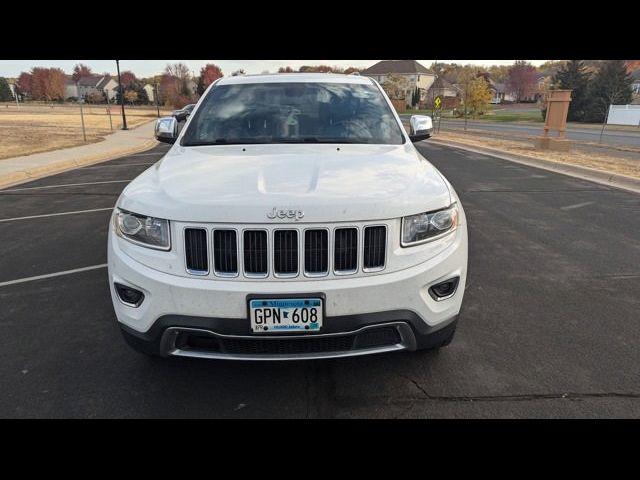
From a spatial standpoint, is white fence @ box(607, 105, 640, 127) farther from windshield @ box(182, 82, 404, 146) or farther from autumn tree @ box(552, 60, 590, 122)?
windshield @ box(182, 82, 404, 146)

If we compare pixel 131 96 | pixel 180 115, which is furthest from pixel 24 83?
pixel 180 115

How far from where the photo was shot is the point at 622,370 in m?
2.99

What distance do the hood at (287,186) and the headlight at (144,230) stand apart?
5 cm

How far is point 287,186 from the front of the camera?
2518 millimetres

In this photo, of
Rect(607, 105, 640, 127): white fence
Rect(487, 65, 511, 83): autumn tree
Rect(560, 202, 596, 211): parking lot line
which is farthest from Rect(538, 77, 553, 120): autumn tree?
Rect(487, 65, 511, 83): autumn tree

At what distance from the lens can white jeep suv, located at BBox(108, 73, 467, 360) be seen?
7.62 feet

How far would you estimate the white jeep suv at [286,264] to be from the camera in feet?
7.62

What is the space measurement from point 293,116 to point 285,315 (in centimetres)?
206

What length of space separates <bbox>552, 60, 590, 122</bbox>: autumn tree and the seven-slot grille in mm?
56412

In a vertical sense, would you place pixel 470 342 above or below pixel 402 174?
below

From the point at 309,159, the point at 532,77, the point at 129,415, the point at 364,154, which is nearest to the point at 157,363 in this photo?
the point at 129,415

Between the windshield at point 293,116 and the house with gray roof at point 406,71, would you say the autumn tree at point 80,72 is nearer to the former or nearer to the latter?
the house with gray roof at point 406,71
